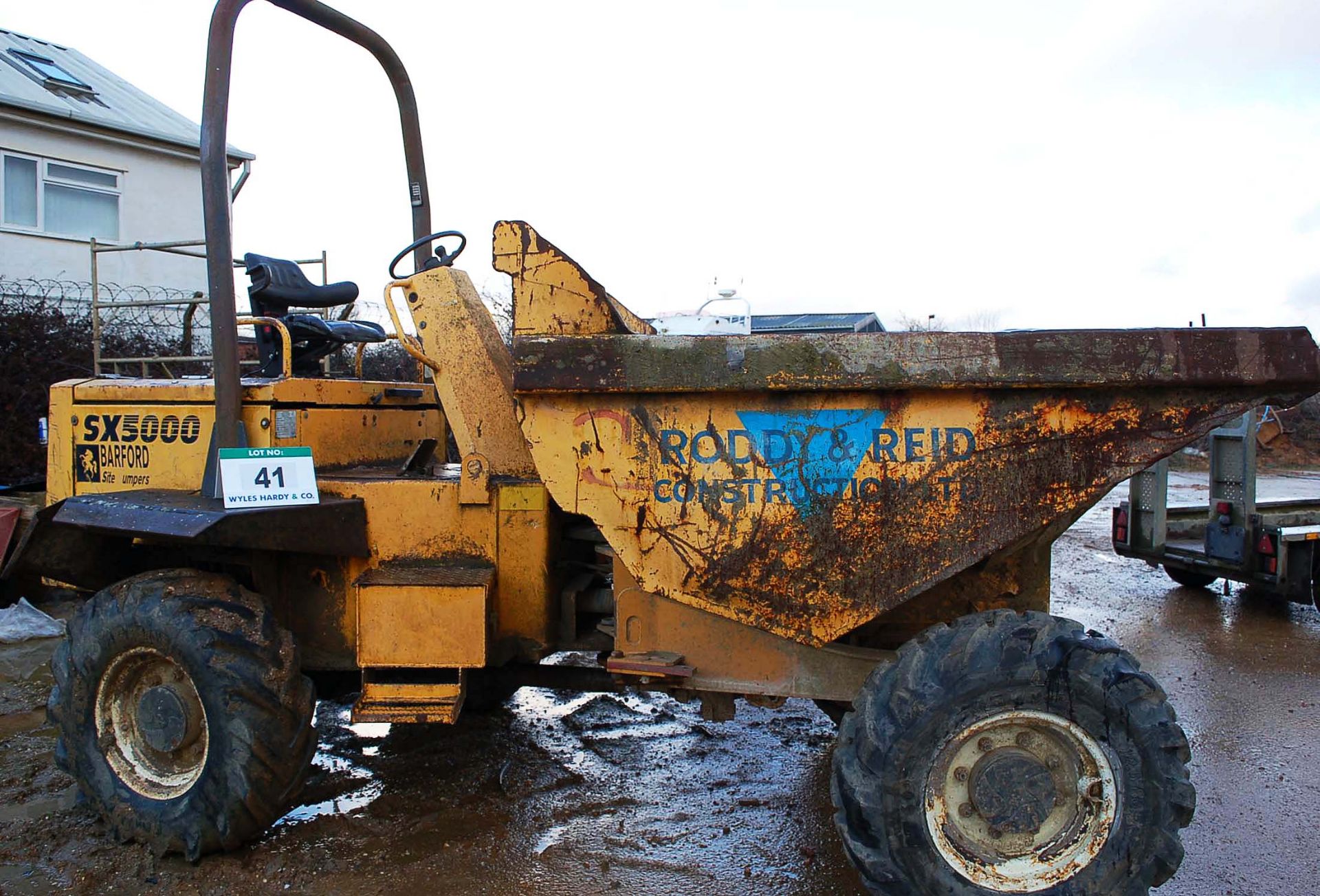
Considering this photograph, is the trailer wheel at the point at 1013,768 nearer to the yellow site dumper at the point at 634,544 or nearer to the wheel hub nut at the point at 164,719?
the yellow site dumper at the point at 634,544

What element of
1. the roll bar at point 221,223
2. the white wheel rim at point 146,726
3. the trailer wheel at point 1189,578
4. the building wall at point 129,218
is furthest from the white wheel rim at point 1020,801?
the building wall at point 129,218

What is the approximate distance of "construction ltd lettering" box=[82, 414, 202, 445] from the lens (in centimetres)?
379

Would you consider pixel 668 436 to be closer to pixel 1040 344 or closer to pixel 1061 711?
pixel 1040 344

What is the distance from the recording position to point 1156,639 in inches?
260

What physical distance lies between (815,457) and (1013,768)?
42.7 inches

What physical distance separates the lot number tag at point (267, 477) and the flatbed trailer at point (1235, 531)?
6.11 metres

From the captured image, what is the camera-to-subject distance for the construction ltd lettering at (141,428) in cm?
379

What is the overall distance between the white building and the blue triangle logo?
53.6 feet

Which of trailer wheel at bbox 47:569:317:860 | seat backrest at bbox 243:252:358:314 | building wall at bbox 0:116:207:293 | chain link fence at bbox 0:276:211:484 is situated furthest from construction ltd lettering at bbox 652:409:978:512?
building wall at bbox 0:116:207:293

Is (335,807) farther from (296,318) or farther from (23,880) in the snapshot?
(296,318)

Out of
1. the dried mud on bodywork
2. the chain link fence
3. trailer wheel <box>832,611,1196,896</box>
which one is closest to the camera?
trailer wheel <box>832,611,1196,896</box>

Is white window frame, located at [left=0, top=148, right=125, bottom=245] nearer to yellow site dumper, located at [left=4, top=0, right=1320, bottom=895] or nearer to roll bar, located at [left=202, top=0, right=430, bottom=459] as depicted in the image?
yellow site dumper, located at [left=4, top=0, right=1320, bottom=895]

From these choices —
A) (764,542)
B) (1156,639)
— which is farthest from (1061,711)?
(1156,639)

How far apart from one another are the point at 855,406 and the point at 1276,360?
119cm
